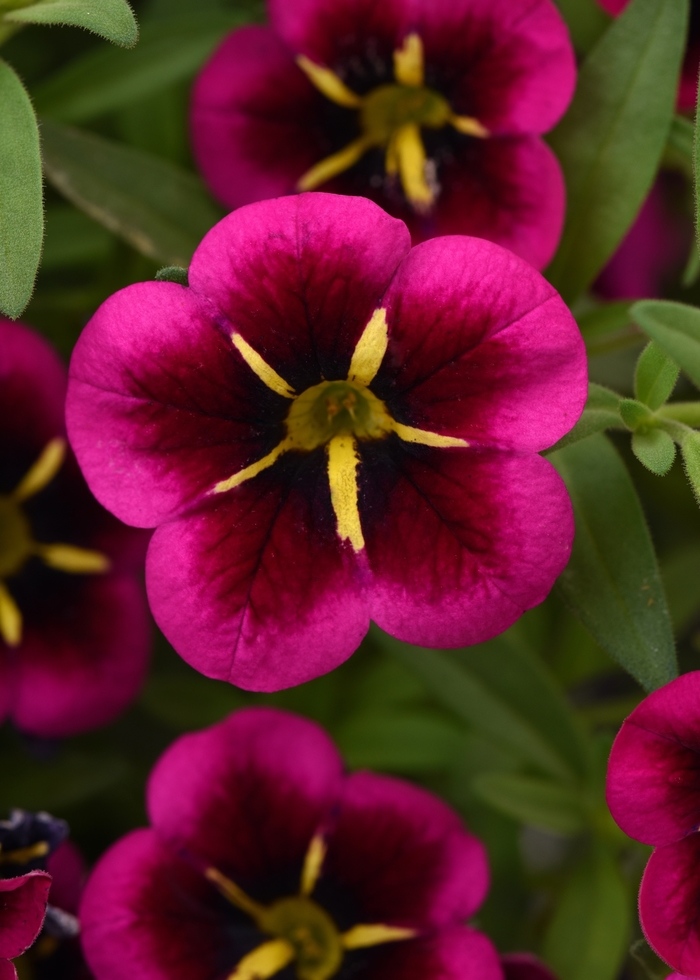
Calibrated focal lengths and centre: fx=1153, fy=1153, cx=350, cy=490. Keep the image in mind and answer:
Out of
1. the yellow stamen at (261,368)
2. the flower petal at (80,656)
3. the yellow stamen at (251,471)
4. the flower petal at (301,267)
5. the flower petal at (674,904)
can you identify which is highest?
the flower petal at (301,267)

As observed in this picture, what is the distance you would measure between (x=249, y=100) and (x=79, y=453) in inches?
15.3

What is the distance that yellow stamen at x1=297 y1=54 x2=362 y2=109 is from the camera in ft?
2.87

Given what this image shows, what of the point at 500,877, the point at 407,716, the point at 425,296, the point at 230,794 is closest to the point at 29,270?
the point at 425,296

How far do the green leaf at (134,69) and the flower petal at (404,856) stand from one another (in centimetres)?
63

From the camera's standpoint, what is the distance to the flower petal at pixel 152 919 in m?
0.75

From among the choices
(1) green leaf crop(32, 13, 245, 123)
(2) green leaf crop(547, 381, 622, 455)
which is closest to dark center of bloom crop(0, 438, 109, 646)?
(1) green leaf crop(32, 13, 245, 123)

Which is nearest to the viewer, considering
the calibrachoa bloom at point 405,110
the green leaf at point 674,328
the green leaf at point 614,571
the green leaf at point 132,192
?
the green leaf at point 674,328

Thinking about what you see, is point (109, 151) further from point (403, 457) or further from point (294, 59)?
point (403, 457)

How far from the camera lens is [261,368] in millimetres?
674

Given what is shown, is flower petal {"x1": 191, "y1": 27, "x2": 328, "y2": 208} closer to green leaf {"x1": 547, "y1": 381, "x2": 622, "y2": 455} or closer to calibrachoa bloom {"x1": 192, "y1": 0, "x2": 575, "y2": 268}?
calibrachoa bloom {"x1": 192, "y1": 0, "x2": 575, "y2": 268}

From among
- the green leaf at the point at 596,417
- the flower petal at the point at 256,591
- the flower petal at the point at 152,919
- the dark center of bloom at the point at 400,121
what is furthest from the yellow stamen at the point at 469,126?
the flower petal at the point at 152,919

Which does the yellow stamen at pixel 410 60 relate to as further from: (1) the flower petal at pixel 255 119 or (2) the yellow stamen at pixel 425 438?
(2) the yellow stamen at pixel 425 438

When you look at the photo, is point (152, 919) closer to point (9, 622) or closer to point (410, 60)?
point (9, 622)

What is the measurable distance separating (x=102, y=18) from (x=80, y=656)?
49 centimetres
